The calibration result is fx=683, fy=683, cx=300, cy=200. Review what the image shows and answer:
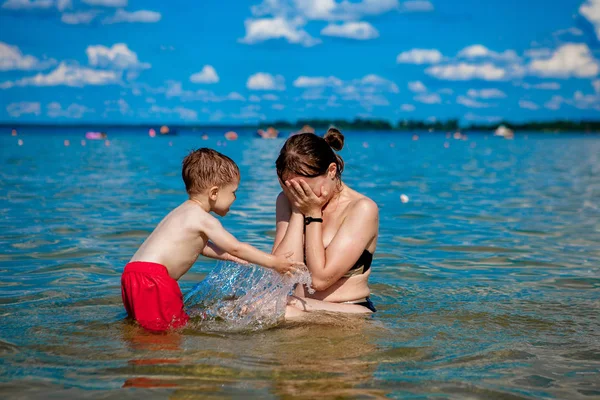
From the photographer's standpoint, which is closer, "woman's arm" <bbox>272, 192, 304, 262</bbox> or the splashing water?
"woman's arm" <bbox>272, 192, 304, 262</bbox>

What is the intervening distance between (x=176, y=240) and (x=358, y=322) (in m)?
→ 1.68

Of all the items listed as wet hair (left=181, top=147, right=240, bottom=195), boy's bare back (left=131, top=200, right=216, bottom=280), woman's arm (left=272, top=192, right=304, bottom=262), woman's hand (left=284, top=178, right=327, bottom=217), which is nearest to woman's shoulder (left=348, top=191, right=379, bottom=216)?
woman's hand (left=284, top=178, right=327, bottom=217)

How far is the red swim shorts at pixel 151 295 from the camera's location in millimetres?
5383

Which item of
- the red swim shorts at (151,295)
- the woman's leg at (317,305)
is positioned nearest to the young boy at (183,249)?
the red swim shorts at (151,295)

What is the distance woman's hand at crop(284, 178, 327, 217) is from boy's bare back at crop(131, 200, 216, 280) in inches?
26.9

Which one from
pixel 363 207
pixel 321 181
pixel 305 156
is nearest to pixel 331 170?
pixel 321 181

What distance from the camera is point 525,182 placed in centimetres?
2094

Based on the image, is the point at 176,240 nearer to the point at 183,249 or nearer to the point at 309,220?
the point at 183,249

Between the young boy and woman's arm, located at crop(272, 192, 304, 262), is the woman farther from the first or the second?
the young boy

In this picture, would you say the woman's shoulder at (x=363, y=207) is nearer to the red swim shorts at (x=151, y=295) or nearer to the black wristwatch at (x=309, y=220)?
the black wristwatch at (x=309, y=220)

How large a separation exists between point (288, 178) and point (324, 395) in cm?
187

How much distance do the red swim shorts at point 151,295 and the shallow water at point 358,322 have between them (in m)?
0.16

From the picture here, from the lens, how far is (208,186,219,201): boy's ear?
5.67 meters

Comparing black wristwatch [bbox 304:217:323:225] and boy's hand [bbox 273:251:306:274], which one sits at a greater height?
black wristwatch [bbox 304:217:323:225]
